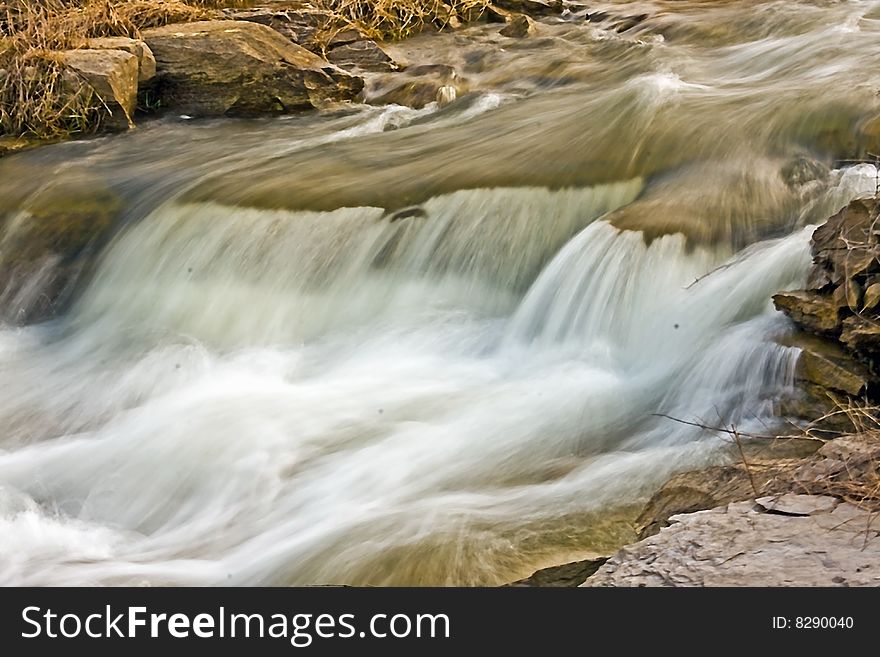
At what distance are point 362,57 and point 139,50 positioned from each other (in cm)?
188

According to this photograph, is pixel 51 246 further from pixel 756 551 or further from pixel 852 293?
pixel 756 551

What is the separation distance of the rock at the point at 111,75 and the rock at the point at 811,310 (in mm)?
5507

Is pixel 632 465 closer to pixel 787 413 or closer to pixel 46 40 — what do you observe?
pixel 787 413

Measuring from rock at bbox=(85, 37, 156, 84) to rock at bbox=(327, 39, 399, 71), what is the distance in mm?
1663

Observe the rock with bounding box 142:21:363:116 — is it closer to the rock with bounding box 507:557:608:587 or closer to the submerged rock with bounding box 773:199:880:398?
the submerged rock with bounding box 773:199:880:398

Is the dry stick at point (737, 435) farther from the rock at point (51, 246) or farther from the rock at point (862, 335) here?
the rock at point (51, 246)

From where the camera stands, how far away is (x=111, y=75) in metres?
8.84

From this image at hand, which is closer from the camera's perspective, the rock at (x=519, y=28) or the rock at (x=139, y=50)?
the rock at (x=139, y=50)

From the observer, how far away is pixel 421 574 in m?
4.12

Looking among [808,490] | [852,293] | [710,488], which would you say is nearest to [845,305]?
[852,293]

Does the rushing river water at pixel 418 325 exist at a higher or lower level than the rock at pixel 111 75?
lower

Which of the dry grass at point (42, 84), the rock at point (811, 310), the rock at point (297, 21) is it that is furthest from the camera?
the rock at point (297, 21)

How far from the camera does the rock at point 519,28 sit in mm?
10633

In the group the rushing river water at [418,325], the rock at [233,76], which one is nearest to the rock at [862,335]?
the rushing river water at [418,325]
